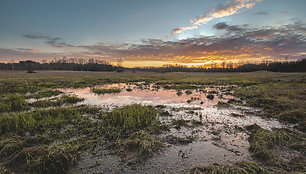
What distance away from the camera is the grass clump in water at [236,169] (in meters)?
3.49

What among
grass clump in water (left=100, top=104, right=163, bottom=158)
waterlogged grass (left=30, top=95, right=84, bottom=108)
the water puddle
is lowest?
the water puddle

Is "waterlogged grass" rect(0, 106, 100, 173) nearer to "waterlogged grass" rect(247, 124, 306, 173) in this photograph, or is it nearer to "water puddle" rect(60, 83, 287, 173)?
"water puddle" rect(60, 83, 287, 173)

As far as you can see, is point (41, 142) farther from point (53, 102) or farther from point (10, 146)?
point (53, 102)

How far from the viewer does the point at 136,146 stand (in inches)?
192

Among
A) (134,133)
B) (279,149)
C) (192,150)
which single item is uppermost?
(134,133)

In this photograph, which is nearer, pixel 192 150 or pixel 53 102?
pixel 192 150

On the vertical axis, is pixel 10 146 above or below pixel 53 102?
below

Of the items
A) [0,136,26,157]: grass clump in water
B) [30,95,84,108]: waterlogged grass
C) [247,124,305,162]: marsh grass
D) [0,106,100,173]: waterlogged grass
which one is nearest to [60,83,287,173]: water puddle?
[247,124,305,162]: marsh grass

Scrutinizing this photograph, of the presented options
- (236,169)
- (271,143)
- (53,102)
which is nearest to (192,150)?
(236,169)

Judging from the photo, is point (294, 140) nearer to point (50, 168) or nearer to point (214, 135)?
point (214, 135)

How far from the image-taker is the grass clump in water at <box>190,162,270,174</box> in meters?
3.49

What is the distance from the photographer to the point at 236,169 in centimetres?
358

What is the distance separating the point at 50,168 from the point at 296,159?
7.31 meters

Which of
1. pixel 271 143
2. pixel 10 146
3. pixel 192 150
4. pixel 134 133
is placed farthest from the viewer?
pixel 134 133
